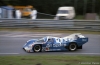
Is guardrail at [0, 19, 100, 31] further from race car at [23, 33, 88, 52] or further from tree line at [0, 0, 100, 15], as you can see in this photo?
tree line at [0, 0, 100, 15]

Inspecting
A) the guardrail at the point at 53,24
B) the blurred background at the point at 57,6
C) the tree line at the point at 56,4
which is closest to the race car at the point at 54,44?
the guardrail at the point at 53,24

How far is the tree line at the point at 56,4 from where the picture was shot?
3169cm

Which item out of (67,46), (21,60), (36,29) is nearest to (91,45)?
(67,46)

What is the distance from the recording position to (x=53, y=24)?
18219mm

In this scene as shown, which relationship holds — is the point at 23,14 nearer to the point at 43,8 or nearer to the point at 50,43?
the point at 43,8

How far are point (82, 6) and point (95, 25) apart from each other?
50.2 ft

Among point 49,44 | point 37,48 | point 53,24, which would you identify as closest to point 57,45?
point 49,44

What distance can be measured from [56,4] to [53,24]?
17615mm

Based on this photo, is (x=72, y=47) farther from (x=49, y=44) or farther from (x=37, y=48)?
(x=37, y=48)

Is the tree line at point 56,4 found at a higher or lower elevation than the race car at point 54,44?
higher

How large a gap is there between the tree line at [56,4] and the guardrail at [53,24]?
13.7m

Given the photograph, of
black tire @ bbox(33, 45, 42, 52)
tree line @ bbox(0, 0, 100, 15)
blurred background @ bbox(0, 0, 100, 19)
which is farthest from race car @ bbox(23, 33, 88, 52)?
tree line @ bbox(0, 0, 100, 15)

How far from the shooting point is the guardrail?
17938 millimetres

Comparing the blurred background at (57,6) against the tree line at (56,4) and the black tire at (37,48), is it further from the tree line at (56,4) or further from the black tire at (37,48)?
the black tire at (37,48)
